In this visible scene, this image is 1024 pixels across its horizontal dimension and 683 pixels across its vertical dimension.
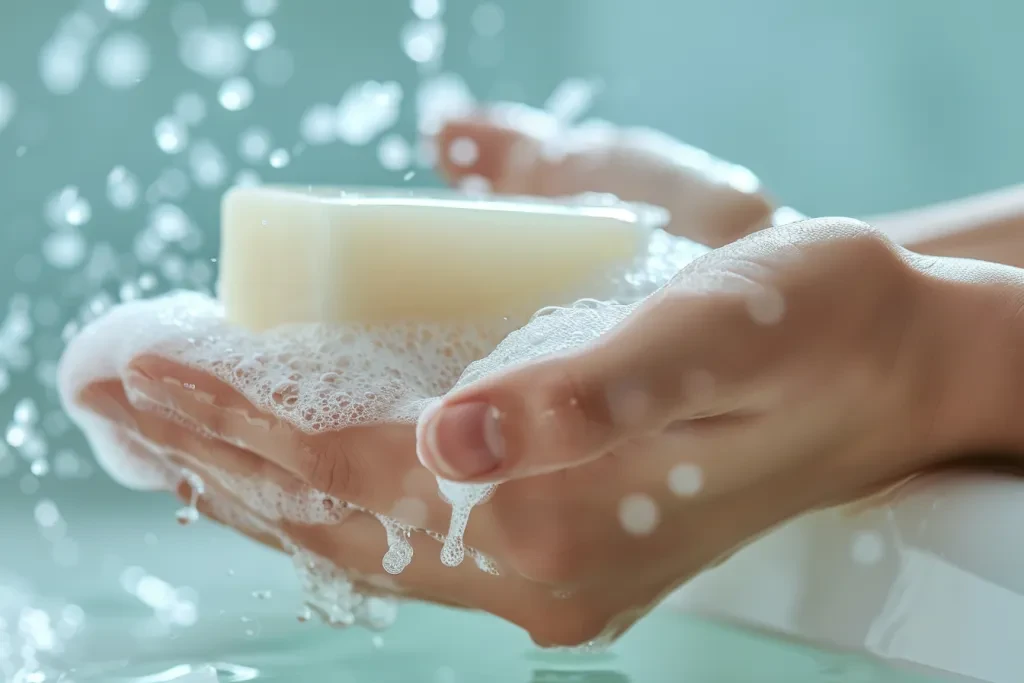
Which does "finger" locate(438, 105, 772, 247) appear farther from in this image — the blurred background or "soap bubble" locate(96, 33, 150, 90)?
"soap bubble" locate(96, 33, 150, 90)

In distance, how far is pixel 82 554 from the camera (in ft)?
3.77

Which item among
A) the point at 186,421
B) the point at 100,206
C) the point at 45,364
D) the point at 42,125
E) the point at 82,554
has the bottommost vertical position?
the point at 82,554

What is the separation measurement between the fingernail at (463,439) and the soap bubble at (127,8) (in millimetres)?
1100

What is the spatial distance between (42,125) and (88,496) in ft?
1.60

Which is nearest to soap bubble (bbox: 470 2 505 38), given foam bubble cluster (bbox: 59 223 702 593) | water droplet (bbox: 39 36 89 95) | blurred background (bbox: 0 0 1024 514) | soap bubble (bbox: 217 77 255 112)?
blurred background (bbox: 0 0 1024 514)

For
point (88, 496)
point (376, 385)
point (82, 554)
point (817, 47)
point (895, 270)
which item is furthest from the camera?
point (817, 47)

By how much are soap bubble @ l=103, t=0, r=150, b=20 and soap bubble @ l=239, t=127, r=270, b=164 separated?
21 centimetres

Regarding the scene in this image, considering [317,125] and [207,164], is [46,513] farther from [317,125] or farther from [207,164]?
[317,125]

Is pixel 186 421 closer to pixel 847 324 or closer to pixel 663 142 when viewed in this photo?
pixel 847 324

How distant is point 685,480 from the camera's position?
54 centimetres

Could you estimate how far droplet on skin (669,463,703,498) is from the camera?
1.75ft

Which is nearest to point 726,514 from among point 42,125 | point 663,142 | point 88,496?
point 663,142

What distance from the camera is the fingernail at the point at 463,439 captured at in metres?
0.39

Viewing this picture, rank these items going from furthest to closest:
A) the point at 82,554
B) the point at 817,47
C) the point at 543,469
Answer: the point at 817,47, the point at 82,554, the point at 543,469
